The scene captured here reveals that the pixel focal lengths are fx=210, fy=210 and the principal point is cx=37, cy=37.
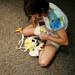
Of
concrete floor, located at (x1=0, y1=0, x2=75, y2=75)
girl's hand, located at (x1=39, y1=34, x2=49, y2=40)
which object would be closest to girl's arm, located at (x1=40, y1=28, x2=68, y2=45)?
girl's hand, located at (x1=39, y1=34, x2=49, y2=40)

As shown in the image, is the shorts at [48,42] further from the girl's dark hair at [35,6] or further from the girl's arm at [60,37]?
the girl's dark hair at [35,6]

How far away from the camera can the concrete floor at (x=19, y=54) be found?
1.41 m

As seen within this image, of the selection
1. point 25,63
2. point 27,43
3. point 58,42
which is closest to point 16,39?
point 27,43

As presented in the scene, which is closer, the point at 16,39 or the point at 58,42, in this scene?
the point at 58,42

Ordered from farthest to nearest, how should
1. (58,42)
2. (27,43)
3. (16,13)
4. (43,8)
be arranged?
(16,13)
(27,43)
(58,42)
(43,8)

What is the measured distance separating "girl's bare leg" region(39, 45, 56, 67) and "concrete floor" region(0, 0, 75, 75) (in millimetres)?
40

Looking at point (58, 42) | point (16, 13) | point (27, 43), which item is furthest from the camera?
point (16, 13)

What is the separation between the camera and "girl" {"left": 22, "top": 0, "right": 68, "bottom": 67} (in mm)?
1225

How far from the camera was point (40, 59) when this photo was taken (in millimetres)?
1422

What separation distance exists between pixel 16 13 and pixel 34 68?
55 cm

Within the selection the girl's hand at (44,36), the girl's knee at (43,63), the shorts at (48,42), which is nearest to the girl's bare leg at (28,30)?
the shorts at (48,42)

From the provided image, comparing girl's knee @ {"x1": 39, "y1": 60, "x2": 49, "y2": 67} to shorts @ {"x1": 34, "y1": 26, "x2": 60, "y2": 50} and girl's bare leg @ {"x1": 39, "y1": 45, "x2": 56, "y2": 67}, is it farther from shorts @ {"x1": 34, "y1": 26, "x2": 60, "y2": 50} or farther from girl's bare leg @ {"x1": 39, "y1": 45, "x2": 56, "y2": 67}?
shorts @ {"x1": 34, "y1": 26, "x2": 60, "y2": 50}

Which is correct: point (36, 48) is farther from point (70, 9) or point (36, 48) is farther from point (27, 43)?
point (70, 9)

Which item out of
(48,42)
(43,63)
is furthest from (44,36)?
(43,63)
